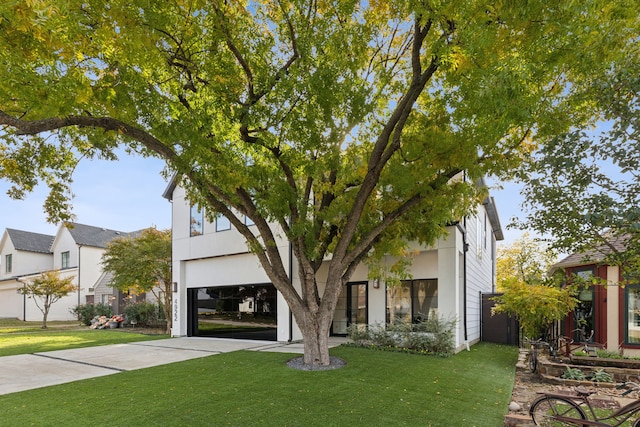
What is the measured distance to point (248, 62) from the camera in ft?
27.5

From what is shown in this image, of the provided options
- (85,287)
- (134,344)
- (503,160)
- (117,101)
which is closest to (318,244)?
(503,160)

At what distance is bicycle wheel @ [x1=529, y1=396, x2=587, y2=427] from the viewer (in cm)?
510

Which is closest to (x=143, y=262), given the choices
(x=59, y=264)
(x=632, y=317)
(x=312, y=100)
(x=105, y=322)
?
(x=105, y=322)

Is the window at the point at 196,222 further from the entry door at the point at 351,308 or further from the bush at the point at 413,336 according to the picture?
the bush at the point at 413,336

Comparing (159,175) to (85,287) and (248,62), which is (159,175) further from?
(85,287)

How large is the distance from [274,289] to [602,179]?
1235cm

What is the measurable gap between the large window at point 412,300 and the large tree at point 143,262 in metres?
11.3

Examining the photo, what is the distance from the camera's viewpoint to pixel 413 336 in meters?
11.3

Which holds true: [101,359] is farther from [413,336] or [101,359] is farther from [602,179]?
[602,179]

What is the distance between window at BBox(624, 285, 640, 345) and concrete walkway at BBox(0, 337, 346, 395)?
27.7 feet

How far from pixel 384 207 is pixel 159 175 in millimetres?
5062

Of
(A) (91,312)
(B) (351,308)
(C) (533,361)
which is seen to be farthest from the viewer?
(A) (91,312)

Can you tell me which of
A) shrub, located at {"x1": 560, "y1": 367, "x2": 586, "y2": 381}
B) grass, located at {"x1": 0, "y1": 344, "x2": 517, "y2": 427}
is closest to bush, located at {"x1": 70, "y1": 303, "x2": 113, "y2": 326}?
grass, located at {"x1": 0, "y1": 344, "x2": 517, "y2": 427}

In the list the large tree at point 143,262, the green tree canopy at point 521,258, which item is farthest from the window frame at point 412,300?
the green tree canopy at point 521,258
